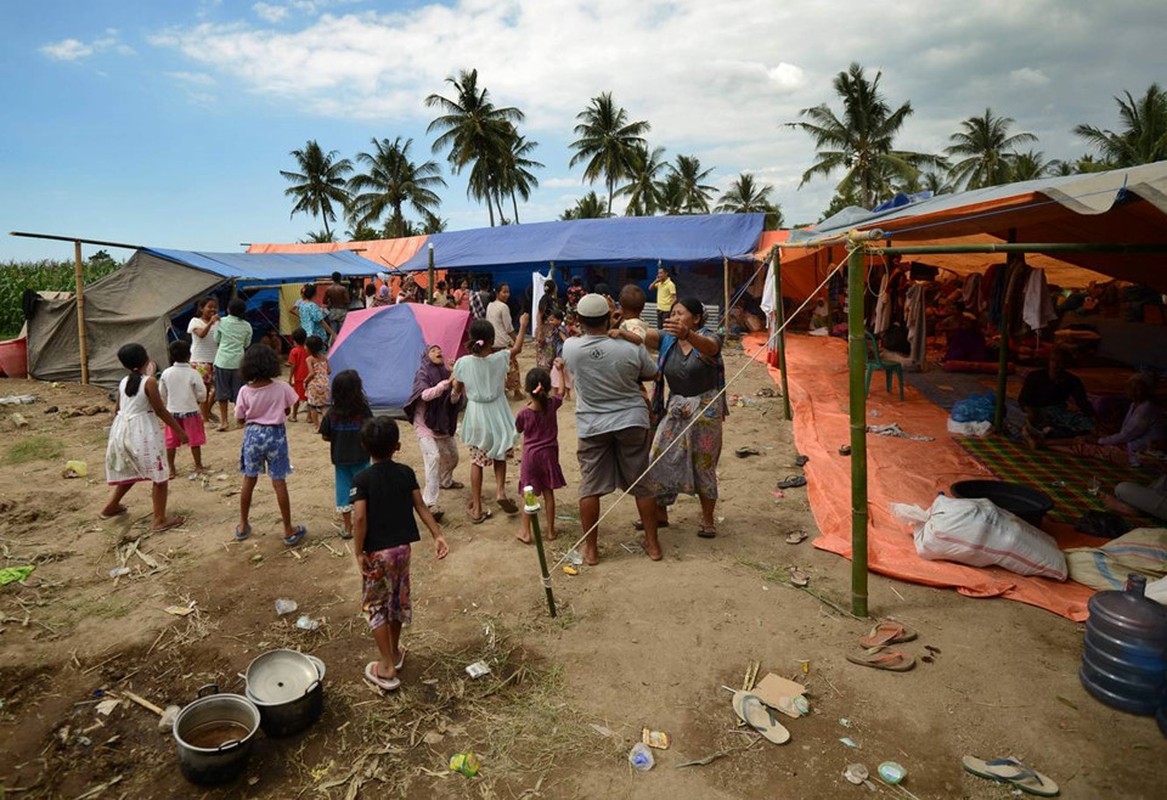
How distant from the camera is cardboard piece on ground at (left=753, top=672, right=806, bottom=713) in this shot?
3072 millimetres

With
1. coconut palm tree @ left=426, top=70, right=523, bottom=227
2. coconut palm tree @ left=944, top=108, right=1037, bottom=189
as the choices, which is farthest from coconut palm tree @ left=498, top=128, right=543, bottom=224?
coconut palm tree @ left=944, top=108, right=1037, bottom=189

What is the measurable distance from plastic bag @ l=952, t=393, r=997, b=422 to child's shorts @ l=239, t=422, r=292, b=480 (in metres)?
6.94

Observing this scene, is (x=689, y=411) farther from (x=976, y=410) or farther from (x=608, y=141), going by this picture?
(x=608, y=141)

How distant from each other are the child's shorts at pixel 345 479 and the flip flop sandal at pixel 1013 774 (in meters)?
3.90

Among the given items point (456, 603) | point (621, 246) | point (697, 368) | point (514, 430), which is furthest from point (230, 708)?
point (621, 246)

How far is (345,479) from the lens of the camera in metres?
4.76

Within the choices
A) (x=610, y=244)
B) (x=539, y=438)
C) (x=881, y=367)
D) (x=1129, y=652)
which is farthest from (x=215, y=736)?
(x=610, y=244)

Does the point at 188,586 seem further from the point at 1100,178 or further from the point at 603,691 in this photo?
the point at 1100,178

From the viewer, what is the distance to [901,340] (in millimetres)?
10711

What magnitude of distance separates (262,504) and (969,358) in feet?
34.5

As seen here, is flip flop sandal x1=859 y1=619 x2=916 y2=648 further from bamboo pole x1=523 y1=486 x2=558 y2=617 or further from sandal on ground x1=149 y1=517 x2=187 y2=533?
sandal on ground x1=149 y1=517 x2=187 y2=533

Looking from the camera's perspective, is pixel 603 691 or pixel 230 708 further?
pixel 603 691

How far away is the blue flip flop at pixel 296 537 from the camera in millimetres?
4969

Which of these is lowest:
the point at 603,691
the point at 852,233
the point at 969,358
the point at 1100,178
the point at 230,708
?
the point at 603,691
